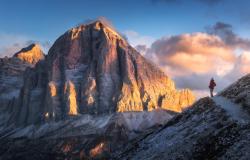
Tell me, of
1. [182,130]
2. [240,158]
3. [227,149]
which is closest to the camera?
[240,158]

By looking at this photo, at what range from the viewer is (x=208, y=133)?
201ft

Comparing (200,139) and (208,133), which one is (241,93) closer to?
(208,133)

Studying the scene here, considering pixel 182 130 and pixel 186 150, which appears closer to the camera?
pixel 186 150

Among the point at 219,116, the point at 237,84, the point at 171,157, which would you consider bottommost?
the point at 171,157

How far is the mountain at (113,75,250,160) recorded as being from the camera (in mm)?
54119

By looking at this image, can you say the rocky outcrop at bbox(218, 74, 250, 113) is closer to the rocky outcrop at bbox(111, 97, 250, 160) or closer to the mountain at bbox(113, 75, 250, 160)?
the mountain at bbox(113, 75, 250, 160)

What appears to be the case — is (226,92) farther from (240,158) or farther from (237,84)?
(240,158)

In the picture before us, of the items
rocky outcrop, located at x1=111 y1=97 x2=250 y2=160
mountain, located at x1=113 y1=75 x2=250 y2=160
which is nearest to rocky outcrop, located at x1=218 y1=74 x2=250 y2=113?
mountain, located at x1=113 y1=75 x2=250 y2=160

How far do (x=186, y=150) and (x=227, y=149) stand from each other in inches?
335

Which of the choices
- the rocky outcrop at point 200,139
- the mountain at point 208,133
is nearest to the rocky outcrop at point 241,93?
the mountain at point 208,133

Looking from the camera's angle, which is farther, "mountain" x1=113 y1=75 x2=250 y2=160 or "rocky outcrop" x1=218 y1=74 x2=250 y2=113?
"rocky outcrop" x1=218 y1=74 x2=250 y2=113

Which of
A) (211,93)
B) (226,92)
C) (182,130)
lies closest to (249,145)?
(182,130)

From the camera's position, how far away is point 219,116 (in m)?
64.8

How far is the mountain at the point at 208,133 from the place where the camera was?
178 ft
